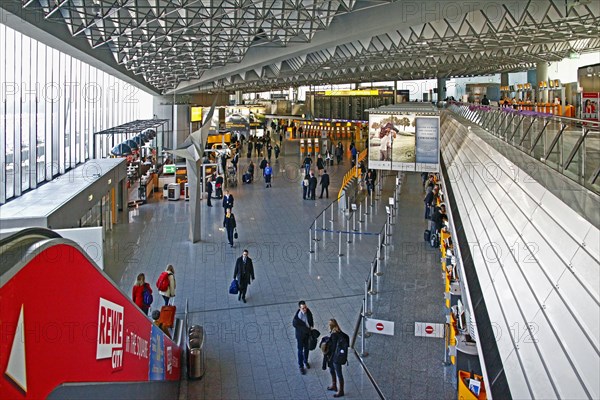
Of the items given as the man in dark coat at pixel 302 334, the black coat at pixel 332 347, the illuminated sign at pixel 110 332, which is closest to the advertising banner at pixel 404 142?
the man in dark coat at pixel 302 334

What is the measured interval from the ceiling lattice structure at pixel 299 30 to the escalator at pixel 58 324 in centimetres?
1059

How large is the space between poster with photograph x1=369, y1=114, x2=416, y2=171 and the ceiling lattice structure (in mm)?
3074

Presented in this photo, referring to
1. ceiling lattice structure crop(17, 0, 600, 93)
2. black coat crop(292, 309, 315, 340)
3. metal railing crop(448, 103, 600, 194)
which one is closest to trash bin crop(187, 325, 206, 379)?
black coat crop(292, 309, 315, 340)

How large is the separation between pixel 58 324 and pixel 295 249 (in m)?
13.8

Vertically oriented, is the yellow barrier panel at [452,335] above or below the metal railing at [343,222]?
below

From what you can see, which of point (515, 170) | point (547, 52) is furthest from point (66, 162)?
point (547, 52)

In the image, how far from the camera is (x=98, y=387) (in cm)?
324

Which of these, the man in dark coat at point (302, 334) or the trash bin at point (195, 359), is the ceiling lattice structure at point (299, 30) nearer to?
the trash bin at point (195, 359)

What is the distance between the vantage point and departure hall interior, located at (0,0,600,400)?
314cm

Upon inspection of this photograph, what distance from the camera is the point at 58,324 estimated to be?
2662mm

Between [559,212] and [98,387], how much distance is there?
3.49 m

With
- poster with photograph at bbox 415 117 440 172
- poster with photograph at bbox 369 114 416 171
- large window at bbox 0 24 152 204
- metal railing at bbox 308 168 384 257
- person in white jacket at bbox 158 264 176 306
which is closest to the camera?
person in white jacket at bbox 158 264 176 306

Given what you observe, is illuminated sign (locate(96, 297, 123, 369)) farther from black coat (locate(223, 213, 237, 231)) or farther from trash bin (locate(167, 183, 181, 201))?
trash bin (locate(167, 183, 181, 201))

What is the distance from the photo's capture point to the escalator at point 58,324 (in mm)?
2188
